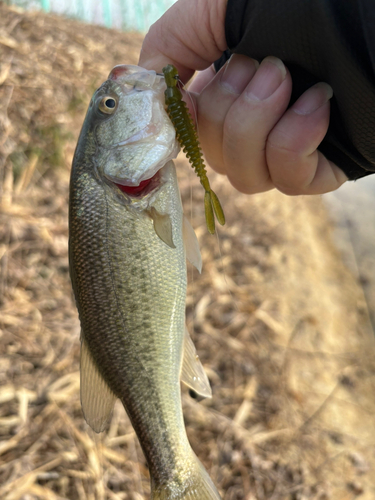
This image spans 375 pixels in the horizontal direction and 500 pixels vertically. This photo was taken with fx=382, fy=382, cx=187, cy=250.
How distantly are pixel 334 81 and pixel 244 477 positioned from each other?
289 cm

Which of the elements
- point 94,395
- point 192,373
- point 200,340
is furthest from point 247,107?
point 200,340

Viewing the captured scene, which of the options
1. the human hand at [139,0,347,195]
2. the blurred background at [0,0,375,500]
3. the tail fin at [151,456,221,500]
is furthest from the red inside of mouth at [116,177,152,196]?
the tail fin at [151,456,221,500]

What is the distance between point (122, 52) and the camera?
25.6ft

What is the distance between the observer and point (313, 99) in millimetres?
1416

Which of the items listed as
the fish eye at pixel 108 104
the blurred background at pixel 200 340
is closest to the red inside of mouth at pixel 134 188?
the blurred background at pixel 200 340

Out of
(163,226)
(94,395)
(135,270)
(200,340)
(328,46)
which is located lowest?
(200,340)

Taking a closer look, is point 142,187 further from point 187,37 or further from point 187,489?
point 187,489

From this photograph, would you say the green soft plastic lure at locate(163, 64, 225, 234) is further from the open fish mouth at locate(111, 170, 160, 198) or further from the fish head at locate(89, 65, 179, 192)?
the open fish mouth at locate(111, 170, 160, 198)

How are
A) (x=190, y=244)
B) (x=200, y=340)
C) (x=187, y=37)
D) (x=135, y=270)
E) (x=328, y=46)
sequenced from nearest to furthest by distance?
(x=328, y=46), (x=135, y=270), (x=190, y=244), (x=187, y=37), (x=200, y=340)

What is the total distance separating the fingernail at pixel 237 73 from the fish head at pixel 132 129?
0.31 metres

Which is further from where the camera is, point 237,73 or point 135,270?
point 237,73

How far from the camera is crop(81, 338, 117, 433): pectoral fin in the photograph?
139cm

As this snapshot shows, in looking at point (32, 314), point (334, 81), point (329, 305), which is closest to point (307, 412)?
point (329, 305)

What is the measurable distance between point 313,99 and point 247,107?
0.82ft
